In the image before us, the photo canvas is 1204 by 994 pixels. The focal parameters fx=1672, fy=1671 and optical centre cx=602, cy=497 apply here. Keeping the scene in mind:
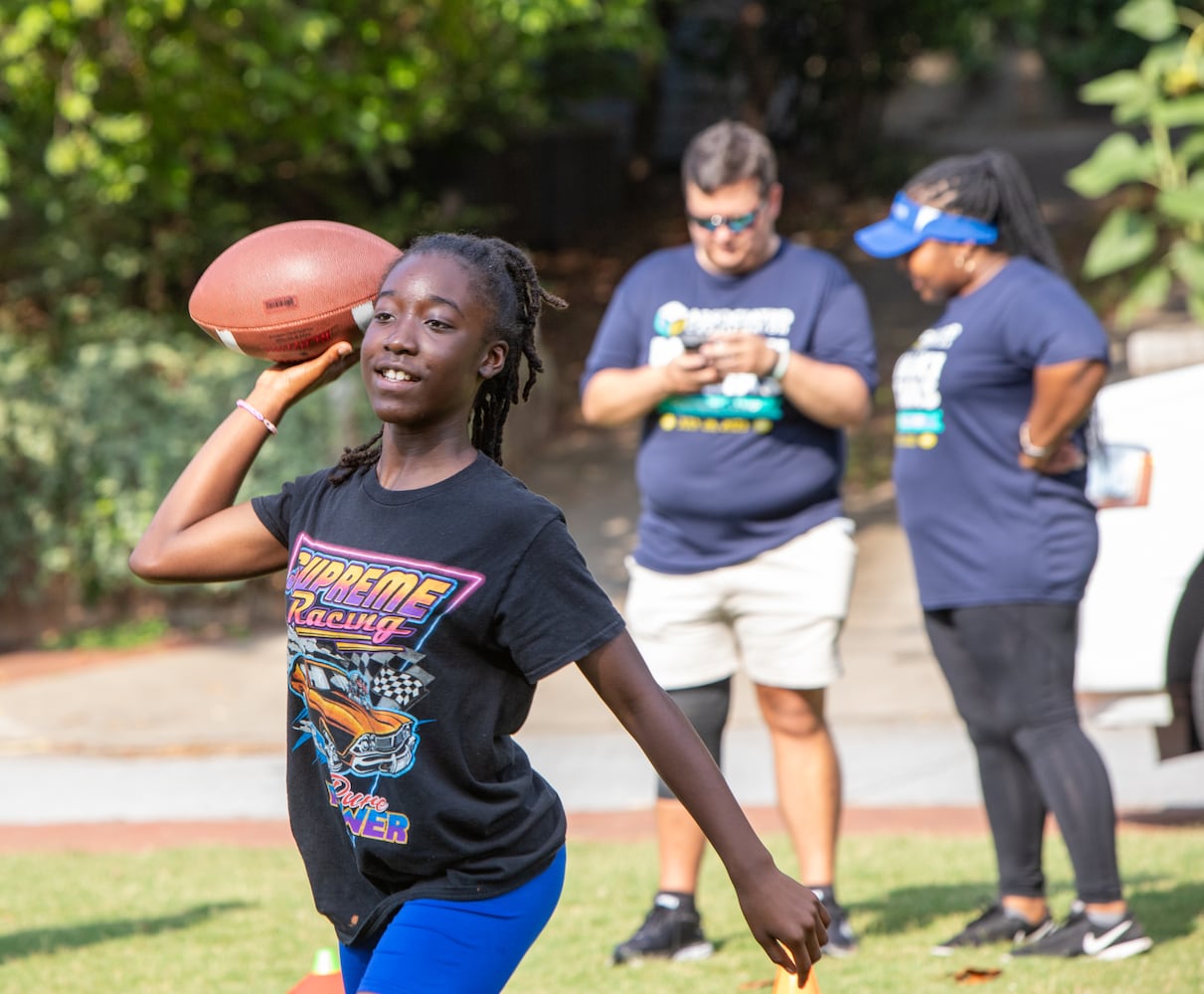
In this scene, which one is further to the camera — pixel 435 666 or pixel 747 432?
pixel 747 432

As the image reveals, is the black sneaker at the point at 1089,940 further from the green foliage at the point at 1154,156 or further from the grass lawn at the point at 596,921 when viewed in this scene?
the green foliage at the point at 1154,156

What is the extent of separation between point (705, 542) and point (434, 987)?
2.32 meters

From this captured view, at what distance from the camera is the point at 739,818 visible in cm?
243

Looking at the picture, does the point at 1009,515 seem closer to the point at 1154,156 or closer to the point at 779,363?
the point at 779,363

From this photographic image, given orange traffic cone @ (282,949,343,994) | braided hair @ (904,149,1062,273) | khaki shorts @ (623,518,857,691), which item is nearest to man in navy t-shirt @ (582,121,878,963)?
khaki shorts @ (623,518,857,691)

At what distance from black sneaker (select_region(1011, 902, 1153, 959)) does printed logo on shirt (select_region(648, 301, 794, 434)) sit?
1.53 metres

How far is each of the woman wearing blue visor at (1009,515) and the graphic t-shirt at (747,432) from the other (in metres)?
0.20

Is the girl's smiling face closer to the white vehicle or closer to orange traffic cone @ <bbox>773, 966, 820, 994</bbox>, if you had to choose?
orange traffic cone @ <bbox>773, 966, 820, 994</bbox>

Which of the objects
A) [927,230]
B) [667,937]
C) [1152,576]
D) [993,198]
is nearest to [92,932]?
[667,937]

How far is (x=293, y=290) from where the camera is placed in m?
2.92

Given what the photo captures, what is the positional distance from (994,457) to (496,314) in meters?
2.23

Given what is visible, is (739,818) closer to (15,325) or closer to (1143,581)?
(1143,581)

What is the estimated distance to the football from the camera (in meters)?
2.91

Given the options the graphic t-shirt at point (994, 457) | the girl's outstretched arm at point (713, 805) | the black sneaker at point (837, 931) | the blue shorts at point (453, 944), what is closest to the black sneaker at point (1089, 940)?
the black sneaker at point (837, 931)
